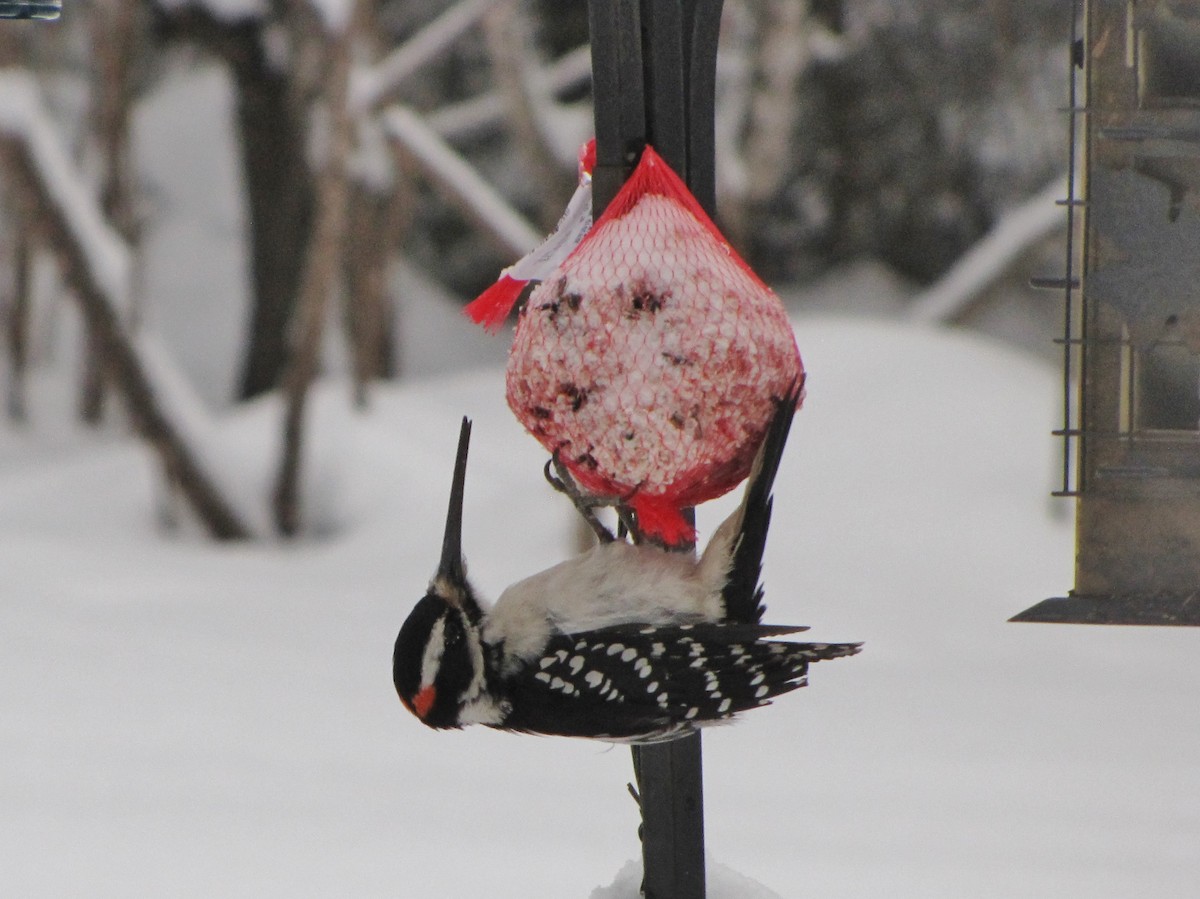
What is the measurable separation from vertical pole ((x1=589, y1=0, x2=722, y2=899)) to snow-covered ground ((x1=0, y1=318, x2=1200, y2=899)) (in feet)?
0.56

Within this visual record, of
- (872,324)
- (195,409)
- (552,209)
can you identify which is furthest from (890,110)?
(195,409)

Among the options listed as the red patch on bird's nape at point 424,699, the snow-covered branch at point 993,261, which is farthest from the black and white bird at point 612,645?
the snow-covered branch at point 993,261

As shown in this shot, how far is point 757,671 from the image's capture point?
1687 millimetres

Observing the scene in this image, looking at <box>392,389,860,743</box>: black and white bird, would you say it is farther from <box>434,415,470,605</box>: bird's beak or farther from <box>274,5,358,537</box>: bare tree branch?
<box>274,5,358,537</box>: bare tree branch

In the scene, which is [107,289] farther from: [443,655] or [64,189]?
[443,655]

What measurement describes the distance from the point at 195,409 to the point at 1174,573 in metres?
5.08

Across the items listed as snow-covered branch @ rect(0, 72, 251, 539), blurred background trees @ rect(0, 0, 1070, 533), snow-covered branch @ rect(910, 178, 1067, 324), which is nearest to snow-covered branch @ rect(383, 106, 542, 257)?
blurred background trees @ rect(0, 0, 1070, 533)

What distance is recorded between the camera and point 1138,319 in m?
1.92

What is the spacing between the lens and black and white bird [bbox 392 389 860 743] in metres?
1.67

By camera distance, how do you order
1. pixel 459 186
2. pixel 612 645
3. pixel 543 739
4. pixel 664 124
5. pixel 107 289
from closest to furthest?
1. pixel 612 645
2. pixel 664 124
3. pixel 543 739
4. pixel 107 289
5. pixel 459 186

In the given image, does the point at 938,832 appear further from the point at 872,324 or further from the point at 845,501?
the point at 872,324

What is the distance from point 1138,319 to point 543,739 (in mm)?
2756

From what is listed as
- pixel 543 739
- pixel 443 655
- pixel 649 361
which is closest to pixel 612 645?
pixel 443 655

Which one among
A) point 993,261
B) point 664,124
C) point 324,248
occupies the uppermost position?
point 993,261
